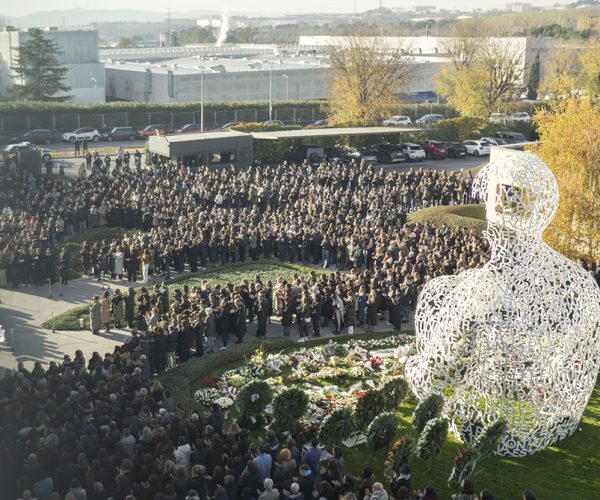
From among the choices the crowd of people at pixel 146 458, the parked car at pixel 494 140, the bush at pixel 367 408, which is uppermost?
the parked car at pixel 494 140

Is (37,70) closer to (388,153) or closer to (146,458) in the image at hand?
(388,153)

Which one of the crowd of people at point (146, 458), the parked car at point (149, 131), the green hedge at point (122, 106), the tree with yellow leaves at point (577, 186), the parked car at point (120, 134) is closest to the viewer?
the crowd of people at point (146, 458)

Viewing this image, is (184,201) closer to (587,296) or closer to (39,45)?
(587,296)

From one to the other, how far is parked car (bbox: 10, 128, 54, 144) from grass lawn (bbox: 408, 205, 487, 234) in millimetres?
33791

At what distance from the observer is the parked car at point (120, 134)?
210ft

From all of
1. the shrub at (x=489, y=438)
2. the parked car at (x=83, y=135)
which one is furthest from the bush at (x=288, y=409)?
the parked car at (x=83, y=135)

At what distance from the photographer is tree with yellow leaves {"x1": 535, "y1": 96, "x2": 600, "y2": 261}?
2748 cm

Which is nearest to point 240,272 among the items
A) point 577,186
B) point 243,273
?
point 243,273

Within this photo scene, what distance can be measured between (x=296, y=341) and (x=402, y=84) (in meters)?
46.3

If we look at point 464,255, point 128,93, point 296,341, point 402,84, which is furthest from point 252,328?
point 128,93

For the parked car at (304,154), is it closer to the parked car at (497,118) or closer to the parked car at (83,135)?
the parked car at (83,135)

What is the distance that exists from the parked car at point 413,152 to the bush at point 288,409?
122 feet

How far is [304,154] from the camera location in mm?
50031

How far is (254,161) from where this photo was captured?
46.6 meters
